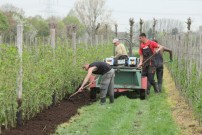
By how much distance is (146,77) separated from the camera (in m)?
13.5

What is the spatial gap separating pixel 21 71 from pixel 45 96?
1787mm

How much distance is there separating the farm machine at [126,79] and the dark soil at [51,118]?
67 centimetres

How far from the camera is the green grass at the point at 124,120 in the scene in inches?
344

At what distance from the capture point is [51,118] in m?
9.89

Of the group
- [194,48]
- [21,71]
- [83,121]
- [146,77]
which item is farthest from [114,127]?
[146,77]

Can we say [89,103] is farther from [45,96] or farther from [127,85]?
[45,96]

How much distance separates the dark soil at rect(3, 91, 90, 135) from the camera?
8.36 meters

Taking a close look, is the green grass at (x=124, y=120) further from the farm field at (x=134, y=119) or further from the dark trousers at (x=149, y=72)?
the dark trousers at (x=149, y=72)

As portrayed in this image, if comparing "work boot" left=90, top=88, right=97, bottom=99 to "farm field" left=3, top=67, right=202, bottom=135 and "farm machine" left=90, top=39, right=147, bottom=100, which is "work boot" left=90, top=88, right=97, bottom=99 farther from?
"farm field" left=3, top=67, right=202, bottom=135

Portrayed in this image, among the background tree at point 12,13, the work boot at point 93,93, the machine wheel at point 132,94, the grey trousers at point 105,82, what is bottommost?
the machine wheel at point 132,94

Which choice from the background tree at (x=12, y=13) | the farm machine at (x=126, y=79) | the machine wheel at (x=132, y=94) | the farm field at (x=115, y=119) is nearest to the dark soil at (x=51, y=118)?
the farm field at (x=115, y=119)

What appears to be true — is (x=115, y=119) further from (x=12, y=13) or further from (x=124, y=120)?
(x=12, y=13)

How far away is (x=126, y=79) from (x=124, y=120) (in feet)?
12.2

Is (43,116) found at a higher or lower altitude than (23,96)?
lower
